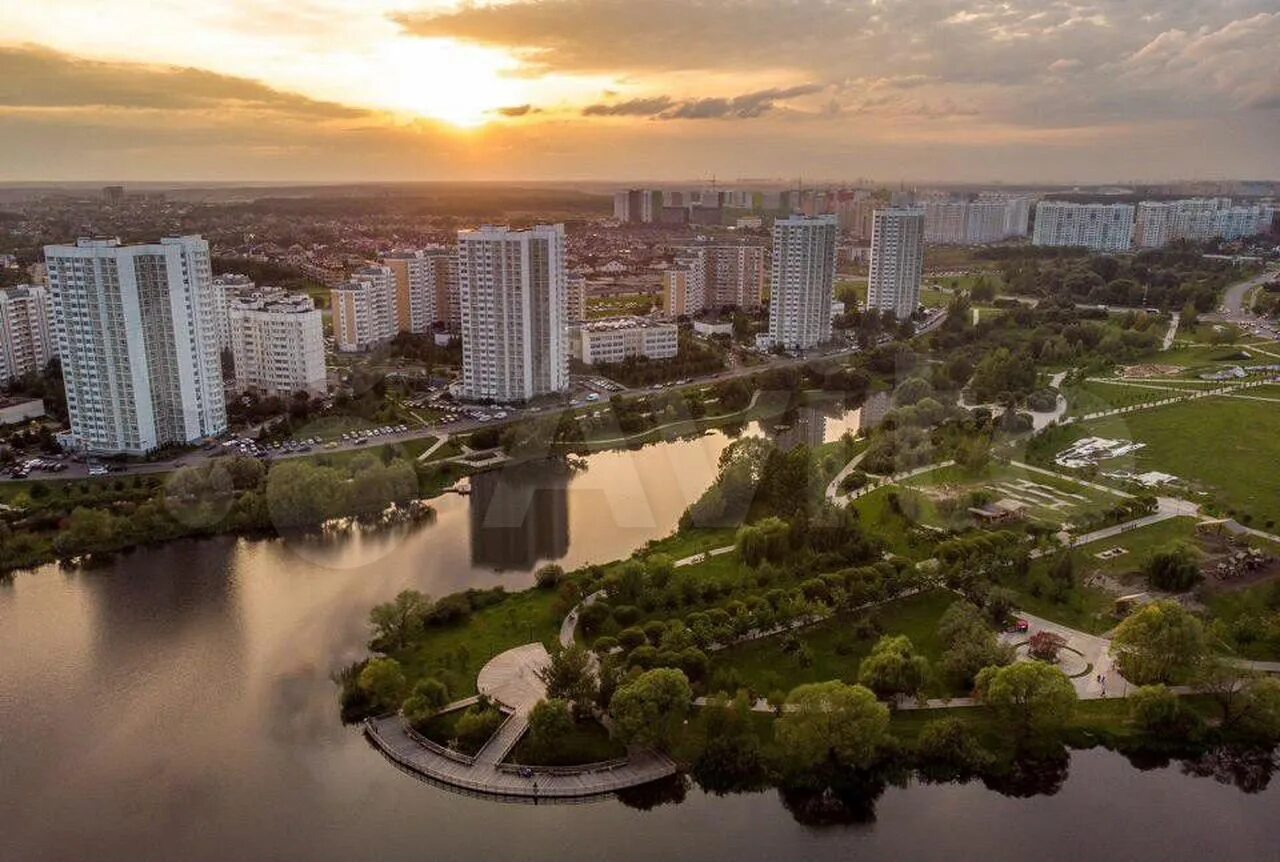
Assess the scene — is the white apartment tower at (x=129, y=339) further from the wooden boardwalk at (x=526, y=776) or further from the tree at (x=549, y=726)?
the tree at (x=549, y=726)

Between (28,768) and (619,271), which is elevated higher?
(619,271)

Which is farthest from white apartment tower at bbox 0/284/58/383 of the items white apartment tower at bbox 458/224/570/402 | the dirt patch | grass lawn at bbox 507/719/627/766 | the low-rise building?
the dirt patch

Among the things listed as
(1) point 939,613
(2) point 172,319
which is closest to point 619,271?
(2) point 172,319

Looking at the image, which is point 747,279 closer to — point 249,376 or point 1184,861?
point 249,376

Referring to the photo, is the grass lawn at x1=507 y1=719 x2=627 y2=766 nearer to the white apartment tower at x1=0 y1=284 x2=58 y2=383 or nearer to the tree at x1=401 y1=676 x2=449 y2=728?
the tree at x1=401 y1=676 x2=449 y2=728

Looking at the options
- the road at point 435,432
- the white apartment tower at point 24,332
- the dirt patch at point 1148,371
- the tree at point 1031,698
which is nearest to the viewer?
the tree at point 1031,698

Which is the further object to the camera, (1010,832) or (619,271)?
(619,271)

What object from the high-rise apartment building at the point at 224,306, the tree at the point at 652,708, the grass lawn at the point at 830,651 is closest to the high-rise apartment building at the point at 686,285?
the high-rise apartment building at the point at 224,306
